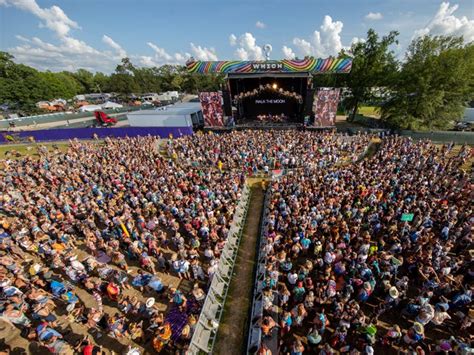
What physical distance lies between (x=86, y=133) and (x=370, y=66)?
43.6 meters

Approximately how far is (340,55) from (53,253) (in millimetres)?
43584

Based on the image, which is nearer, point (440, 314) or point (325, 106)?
point (440, 314)

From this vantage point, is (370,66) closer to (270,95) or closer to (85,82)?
(270,95)

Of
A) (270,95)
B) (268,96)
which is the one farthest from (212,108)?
(270,95)

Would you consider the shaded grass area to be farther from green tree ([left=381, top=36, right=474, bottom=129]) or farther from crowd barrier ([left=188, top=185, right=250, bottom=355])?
green tree ([left=381, top=36, right=474, bottom=129])

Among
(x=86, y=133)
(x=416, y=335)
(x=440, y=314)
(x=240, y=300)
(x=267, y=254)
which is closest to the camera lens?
(x=416, y=335)

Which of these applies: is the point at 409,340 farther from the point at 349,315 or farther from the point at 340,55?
the point at 340,55

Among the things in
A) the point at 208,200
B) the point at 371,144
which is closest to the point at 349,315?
the point at 208,200

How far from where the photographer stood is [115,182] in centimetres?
1396

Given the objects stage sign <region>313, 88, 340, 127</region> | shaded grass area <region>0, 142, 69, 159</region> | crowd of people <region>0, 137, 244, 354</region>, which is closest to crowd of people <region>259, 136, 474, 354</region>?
crowd of people <region>0, 137, 244, 354</region>

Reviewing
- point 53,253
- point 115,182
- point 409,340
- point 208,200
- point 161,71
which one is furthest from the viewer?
point 161,71

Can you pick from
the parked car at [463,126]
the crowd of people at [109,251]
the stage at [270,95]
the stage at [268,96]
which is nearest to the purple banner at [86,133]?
the stage at [270,95]

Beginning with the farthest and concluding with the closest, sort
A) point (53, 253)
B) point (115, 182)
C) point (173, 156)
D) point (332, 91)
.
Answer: point (332, 91), point (173, 156), point (115, 182), point (53, 253)

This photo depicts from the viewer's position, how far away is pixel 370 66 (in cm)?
3106
